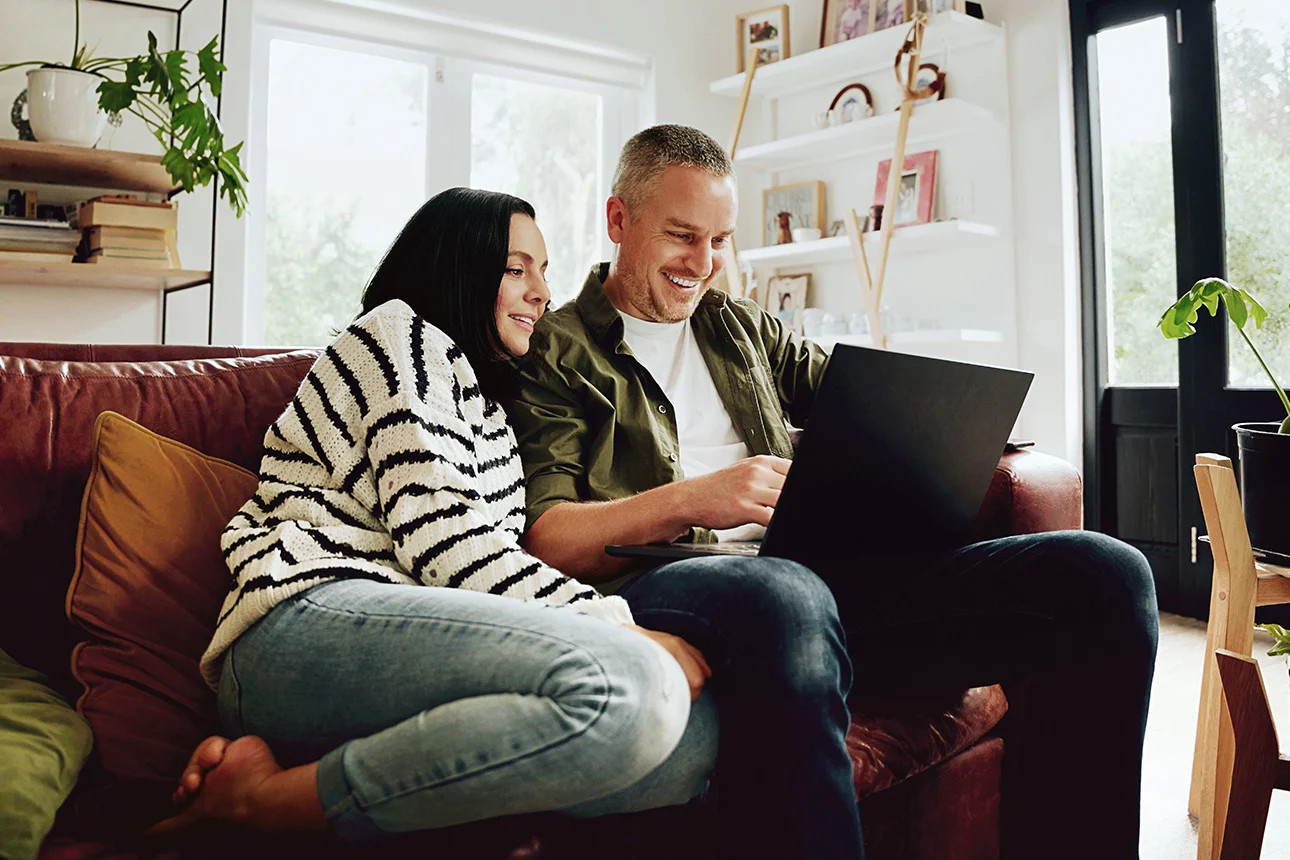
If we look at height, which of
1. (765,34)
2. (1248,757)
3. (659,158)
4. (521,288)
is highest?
(765,34)

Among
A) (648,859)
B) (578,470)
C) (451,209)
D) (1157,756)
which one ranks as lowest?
(1157,756)

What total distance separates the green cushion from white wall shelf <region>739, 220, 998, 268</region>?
3.05m

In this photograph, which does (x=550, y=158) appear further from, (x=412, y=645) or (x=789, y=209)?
(x=412, y=645)

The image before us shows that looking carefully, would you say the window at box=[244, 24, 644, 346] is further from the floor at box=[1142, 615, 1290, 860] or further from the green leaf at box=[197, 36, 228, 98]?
the floor at box=[1142, 615, 1290, 860]

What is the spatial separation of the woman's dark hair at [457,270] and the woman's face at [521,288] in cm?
1

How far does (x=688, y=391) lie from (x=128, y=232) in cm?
189

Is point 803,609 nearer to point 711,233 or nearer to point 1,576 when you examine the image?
point 711,233

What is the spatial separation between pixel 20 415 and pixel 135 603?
0.32 metres

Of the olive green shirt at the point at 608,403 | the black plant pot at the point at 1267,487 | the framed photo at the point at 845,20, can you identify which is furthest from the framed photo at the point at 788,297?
the black plant pot at the point at 1267,487

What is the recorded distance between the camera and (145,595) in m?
1.11

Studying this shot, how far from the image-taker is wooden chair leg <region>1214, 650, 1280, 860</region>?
1.28m

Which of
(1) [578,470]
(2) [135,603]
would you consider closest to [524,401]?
(1) [578,470]

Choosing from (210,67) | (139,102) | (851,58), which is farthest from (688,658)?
(851,58)

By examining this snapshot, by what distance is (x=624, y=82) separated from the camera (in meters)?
4.22
